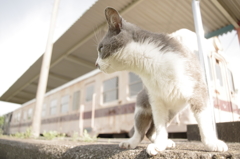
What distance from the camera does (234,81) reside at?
349 centimetres

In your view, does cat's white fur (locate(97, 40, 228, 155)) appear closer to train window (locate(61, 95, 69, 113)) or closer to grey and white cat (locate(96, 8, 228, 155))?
grey and white cat (locate(96, 8, 228, 155))

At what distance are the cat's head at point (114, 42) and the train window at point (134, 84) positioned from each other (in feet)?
11.4

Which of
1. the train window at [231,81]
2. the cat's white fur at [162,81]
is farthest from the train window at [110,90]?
the cat's white fur at [162,81]

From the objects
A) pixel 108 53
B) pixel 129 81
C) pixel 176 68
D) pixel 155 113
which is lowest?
pixel 155 113

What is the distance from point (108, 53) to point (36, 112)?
317 cm

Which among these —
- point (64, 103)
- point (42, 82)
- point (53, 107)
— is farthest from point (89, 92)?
point (53, 107)

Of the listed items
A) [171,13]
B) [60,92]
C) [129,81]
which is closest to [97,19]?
[171,13]

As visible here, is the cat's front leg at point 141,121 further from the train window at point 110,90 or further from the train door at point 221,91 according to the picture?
the train window at point 110,90

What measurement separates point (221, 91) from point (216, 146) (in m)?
3.30

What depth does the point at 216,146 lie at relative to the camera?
88 cm

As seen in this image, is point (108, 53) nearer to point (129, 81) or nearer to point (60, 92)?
point (129, 81)

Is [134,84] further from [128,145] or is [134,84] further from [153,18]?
[128,145]

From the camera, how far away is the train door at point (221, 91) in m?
3.51

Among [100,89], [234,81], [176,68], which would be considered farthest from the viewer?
[100,89]
